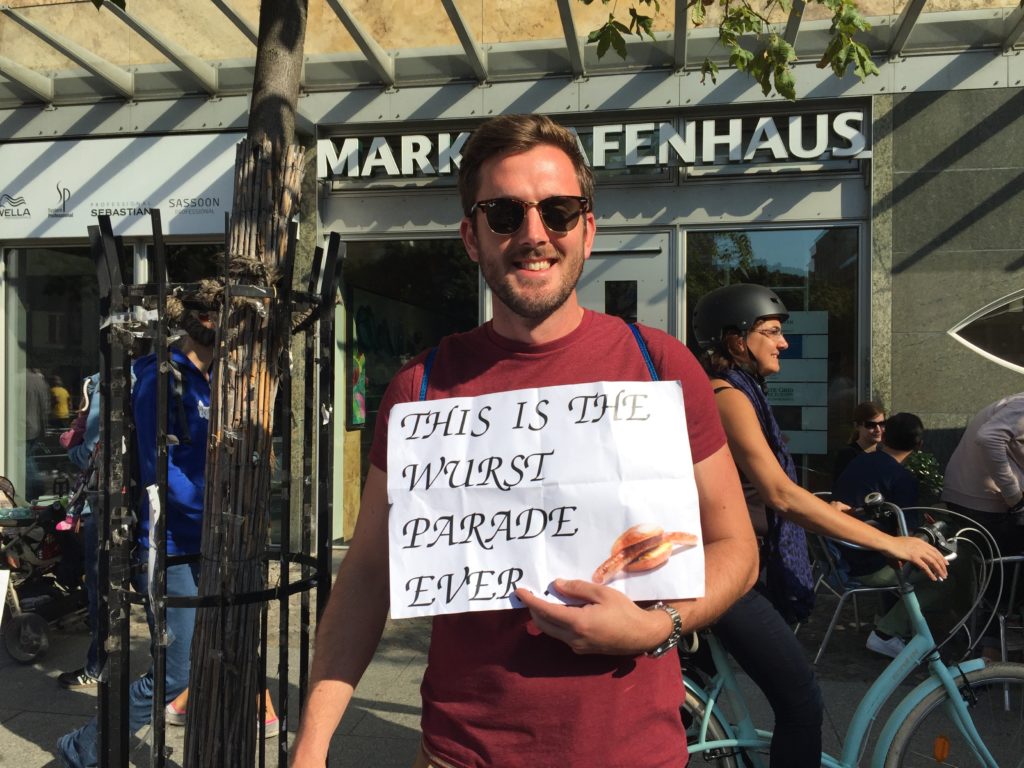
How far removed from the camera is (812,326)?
813 centimetres

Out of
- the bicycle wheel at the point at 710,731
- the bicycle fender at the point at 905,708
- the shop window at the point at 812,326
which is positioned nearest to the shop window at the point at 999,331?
the shop window at the point at 812,326

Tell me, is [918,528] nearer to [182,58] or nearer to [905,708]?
[905,708]

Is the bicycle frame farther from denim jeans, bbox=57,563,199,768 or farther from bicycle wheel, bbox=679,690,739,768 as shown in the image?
denim jeans, bbox=57,563,199,768

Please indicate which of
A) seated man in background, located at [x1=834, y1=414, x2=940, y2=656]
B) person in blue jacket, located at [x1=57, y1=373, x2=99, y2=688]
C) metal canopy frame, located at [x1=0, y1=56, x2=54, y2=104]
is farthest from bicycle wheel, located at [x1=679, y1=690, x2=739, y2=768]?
metal canopy frame, located at [x1=0, y1=56, x2=54, y2=104]

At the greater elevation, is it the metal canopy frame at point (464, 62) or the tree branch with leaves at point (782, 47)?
the metal canopy frame at point (464, 62)

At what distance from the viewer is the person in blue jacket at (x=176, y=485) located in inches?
140

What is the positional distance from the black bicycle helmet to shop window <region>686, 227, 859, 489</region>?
5.08 metres

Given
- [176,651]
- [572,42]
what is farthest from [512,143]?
[572,42]

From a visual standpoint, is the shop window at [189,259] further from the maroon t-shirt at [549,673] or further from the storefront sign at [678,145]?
the maroon t-shirt at [549,673]

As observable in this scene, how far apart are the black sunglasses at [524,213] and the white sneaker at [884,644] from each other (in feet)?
15.1

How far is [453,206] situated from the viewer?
8.68 m

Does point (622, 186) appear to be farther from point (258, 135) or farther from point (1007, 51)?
point (258, 135)

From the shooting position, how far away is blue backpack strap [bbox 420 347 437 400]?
1.79 metres

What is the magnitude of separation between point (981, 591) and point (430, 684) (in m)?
2.43
